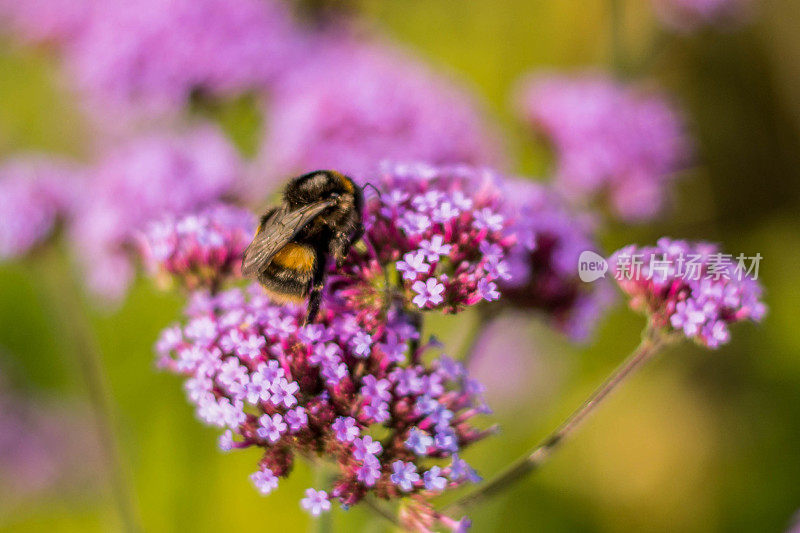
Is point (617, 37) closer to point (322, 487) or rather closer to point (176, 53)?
point (176, 53)

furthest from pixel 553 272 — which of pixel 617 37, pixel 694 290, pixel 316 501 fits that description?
pixel 617 37

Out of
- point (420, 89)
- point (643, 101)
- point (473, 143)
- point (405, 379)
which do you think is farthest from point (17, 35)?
point (405, 379)

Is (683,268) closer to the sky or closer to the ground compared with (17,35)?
closer to the ground

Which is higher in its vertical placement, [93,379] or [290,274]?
[93,379]

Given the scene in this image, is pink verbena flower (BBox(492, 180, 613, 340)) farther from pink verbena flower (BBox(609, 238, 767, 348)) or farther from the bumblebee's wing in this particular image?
the bumblebee's wing

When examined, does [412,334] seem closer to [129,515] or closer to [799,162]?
[129,515]
